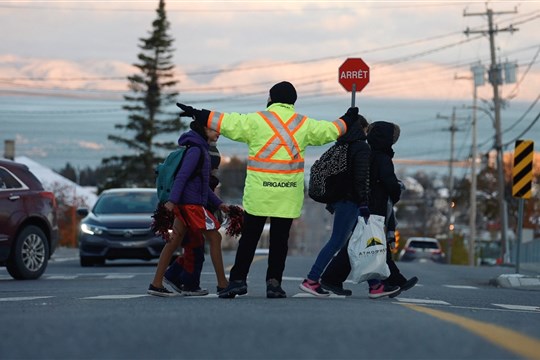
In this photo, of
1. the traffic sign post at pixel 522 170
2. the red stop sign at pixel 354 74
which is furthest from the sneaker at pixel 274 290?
the traffic sign post at pixel 522 170

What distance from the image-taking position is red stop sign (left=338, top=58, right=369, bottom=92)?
735 inches

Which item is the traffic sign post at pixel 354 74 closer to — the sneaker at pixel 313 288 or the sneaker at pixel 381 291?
the sneaker at pixel 381 291

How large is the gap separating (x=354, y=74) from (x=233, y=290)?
23.7ft

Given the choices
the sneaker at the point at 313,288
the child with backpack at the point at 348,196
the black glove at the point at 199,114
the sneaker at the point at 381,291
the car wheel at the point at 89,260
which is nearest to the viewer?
the black glove at the point at 199,114

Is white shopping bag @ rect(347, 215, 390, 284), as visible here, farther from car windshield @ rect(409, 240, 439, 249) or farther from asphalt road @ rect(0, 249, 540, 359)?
car windshield @ rect(409, 240, 439, 249)

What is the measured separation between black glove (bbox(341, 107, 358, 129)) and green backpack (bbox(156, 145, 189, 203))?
5.16 ft

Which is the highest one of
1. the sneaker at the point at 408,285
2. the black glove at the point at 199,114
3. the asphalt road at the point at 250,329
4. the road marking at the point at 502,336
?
the black glove at the point at 199,114

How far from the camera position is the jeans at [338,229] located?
1315cm

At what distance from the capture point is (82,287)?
1620 centimetres

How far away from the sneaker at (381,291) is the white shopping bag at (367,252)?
1.44ft

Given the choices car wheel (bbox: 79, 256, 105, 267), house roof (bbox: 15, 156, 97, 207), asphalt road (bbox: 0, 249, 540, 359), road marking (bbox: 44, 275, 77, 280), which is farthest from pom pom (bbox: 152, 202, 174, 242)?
house roof (bbox: 15, 156, 97, 207)

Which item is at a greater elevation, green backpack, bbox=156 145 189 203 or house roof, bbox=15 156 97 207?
house roof, bbox=15 156 97 207

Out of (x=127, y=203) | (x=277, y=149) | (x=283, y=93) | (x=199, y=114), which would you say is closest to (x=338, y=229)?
(x=277, y=149)

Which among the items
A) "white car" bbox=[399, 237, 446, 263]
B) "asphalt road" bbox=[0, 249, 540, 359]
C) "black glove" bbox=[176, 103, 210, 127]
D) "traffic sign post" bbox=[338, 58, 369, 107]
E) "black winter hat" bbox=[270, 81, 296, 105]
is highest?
"traffic sign post" bbox=[338, 58, 369, 107]
